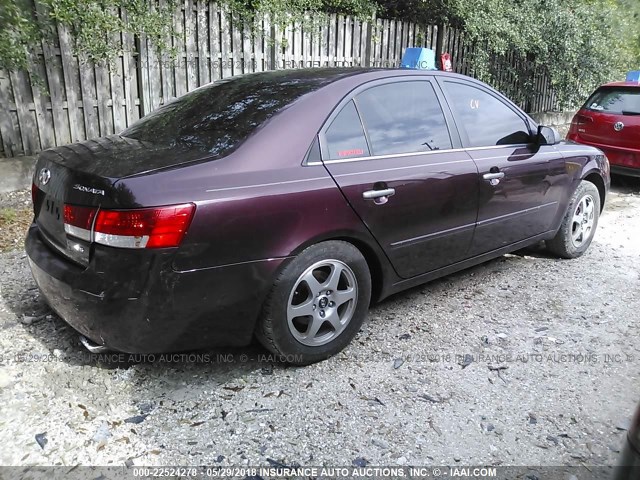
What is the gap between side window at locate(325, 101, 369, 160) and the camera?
122 inches

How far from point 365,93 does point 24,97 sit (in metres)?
4.28

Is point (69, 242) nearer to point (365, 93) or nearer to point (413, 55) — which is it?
point (365, 93)

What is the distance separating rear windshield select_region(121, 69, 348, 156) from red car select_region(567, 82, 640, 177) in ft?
19.4

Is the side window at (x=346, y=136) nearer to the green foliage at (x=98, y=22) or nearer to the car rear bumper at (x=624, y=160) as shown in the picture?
the green foliage at (x=98, y=22)

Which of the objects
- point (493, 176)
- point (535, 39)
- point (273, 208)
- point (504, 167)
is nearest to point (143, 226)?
point (273, 208)

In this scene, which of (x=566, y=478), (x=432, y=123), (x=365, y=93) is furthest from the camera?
(x=432, y=123)

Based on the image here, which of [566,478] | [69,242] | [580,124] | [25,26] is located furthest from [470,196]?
[580,124]

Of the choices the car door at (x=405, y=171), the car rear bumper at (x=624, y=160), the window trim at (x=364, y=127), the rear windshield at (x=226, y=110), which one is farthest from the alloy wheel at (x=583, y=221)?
the car rear bumper at (x=624, y=160)

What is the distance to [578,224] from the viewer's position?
5.06 meters

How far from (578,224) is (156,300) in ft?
13.5

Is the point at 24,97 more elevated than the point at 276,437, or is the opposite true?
the point at 24,97

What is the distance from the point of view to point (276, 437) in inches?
101

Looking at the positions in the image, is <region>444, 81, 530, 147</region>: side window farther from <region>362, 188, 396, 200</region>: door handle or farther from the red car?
the red car

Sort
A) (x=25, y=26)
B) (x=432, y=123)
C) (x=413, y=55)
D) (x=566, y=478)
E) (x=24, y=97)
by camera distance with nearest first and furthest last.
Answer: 1. (x=566, y=478)
2. (x=432, y=123)
3. (x=25, y=26)
4. (x=24, y=97)
5. (x=413, y=55)
